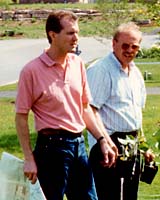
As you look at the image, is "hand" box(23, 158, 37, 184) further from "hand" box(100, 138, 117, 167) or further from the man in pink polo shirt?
"hand" box(100, 138, 117, 167)

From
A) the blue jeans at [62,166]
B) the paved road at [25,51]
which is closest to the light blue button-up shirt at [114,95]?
the blue jeans at [62,166]

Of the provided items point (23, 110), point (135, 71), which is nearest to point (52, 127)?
point (23, 110)

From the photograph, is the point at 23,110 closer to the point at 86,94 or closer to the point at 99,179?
the point at 86,94

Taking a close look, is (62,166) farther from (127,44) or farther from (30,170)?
(127,44)

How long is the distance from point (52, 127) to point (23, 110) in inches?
8.1

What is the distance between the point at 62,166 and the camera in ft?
16.0

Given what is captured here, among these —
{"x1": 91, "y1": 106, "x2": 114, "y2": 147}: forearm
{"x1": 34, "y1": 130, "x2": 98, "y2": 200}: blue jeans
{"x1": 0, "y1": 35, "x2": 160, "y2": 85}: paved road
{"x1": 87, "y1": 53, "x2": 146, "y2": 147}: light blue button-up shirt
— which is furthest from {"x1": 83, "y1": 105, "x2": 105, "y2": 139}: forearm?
{"x1": 0, "y1": 35, "x2": 160, "y2": 85}: paved road

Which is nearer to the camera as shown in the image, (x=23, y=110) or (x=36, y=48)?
(x=23, y=110)

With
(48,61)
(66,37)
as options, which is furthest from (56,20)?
(48,61)

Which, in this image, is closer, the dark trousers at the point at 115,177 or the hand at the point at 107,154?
the hand at the point at 107,154

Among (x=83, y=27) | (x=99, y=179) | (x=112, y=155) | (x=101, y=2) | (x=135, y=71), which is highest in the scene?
(x=135, y=71)

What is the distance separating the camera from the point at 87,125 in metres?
5.08

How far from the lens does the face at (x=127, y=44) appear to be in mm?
5285

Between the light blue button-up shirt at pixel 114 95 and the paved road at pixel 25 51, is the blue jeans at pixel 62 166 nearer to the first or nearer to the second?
the light blue button-up shirt at pixel 114 95
